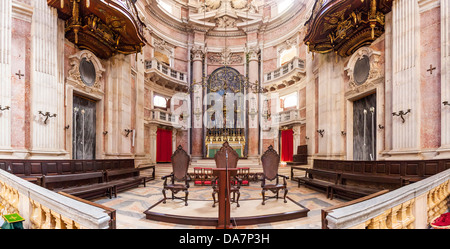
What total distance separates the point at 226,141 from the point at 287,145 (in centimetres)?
851

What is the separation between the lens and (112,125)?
29.0ft

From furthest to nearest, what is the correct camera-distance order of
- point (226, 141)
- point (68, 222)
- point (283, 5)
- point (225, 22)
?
1. point (225, 22)
2. point (283, 5)
3. point (226, 141)
4. point (68, 222)

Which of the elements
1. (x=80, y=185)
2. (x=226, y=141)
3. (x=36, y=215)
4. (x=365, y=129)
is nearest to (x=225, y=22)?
(x=365, y=129)

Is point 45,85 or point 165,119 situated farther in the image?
point 165,119

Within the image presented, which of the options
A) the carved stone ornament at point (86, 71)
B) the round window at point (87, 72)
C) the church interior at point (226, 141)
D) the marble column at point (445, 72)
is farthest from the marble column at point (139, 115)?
the marble column at point (445, 72)

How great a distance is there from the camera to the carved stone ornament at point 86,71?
716 centimetres

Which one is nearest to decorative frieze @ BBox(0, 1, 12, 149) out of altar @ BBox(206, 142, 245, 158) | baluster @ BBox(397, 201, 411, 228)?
baluster @ BBox(397, 201, 411, 228)

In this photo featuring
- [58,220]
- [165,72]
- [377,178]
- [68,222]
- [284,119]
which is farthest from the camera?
[165,72]

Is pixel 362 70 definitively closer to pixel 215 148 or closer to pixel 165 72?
pixel 215 148

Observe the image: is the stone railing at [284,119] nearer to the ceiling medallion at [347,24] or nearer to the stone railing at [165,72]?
the ceiling medallion at [347,24]

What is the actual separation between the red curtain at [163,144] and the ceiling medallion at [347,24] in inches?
392

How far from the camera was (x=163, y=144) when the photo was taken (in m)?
13.9

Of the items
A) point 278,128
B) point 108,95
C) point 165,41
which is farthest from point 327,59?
point 165,41

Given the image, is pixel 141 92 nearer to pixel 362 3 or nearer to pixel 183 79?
pixel 183 79
